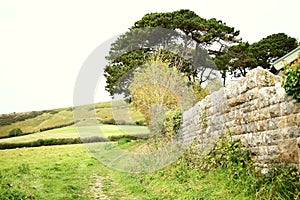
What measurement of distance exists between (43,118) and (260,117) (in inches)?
418

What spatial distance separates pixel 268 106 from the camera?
5555 mm

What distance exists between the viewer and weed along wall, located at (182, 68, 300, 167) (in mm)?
4969

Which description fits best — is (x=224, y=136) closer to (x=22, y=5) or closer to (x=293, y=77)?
(x=293, y=77)

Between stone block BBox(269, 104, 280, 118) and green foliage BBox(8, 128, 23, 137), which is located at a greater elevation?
stone block BBox(269, 104, 280, 118)

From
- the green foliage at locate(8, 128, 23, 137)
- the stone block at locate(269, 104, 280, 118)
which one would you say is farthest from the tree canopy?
the stone block at locate(269, 104, 280, 118)

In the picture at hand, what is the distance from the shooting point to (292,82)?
473 cm

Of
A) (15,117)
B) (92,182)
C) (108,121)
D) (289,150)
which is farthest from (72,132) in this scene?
(289,150)

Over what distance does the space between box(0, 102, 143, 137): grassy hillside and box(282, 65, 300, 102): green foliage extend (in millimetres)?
8337

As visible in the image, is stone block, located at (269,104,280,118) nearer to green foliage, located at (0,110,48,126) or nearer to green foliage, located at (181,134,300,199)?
green foliage, located at (181,134,300,199)

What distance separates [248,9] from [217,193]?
448 inches

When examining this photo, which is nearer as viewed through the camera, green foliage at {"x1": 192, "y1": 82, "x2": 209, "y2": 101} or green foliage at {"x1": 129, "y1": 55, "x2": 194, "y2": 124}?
green foliage at {"x1": 129, "y1": 55, "x2": 194, "y2": 124}

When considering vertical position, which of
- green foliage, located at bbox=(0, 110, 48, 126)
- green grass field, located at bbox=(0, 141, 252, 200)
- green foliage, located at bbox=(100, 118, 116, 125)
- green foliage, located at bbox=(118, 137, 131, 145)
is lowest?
green grass field, located at bbox=(0, 141, 252, 200)

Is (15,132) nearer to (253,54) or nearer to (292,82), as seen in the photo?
(292,82)

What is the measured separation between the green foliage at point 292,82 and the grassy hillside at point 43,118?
8337 millimetres
